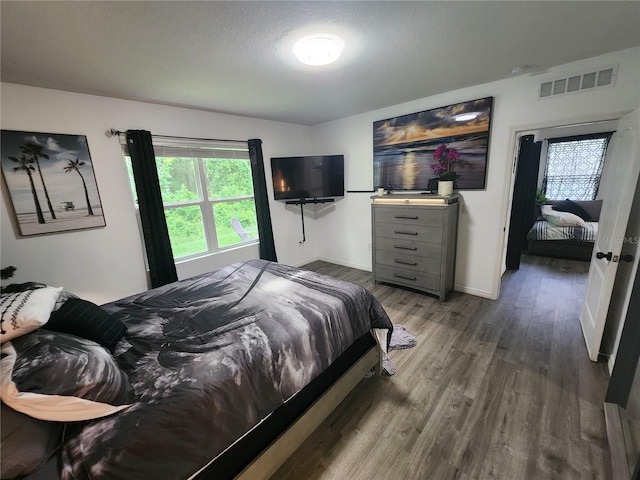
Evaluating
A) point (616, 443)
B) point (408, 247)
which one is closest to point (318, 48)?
point (408, 247)

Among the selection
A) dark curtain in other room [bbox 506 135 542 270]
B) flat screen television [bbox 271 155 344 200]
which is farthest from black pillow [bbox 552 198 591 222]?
flat screen television [bbox 271 155 344 200]

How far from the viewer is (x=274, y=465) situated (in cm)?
125

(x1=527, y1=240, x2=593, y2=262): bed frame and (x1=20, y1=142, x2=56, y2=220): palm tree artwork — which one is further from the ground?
(x1=20, y1=142, x2=56, y2=220): palm tree artwork

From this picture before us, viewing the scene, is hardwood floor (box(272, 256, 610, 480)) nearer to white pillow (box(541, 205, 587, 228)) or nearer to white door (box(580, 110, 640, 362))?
white door (box(580, 110, 640, 362))

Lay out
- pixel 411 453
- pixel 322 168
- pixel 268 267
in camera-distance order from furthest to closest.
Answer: pixel 322 168, pixel 268 267, pixel 411 453

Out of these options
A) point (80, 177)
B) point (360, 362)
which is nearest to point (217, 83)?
point (80, 177)

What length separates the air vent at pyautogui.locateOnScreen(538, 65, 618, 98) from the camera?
204 centimetres

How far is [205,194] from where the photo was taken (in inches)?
130

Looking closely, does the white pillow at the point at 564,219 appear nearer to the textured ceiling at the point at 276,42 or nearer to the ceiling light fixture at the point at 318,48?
the textured ceiling at the point at 276,42

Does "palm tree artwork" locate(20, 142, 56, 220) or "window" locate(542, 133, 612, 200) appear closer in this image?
"palm tree artwork" locate(20, 142, 56, 220)

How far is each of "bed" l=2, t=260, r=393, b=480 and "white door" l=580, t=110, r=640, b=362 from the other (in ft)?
5.42

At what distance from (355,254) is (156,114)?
3.26 metres


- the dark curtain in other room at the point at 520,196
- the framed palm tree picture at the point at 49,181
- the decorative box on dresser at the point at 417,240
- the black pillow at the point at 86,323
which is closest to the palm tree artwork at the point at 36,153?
the framed palm tree picture at the point at 49,181

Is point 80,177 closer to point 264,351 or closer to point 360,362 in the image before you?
point 264,351
